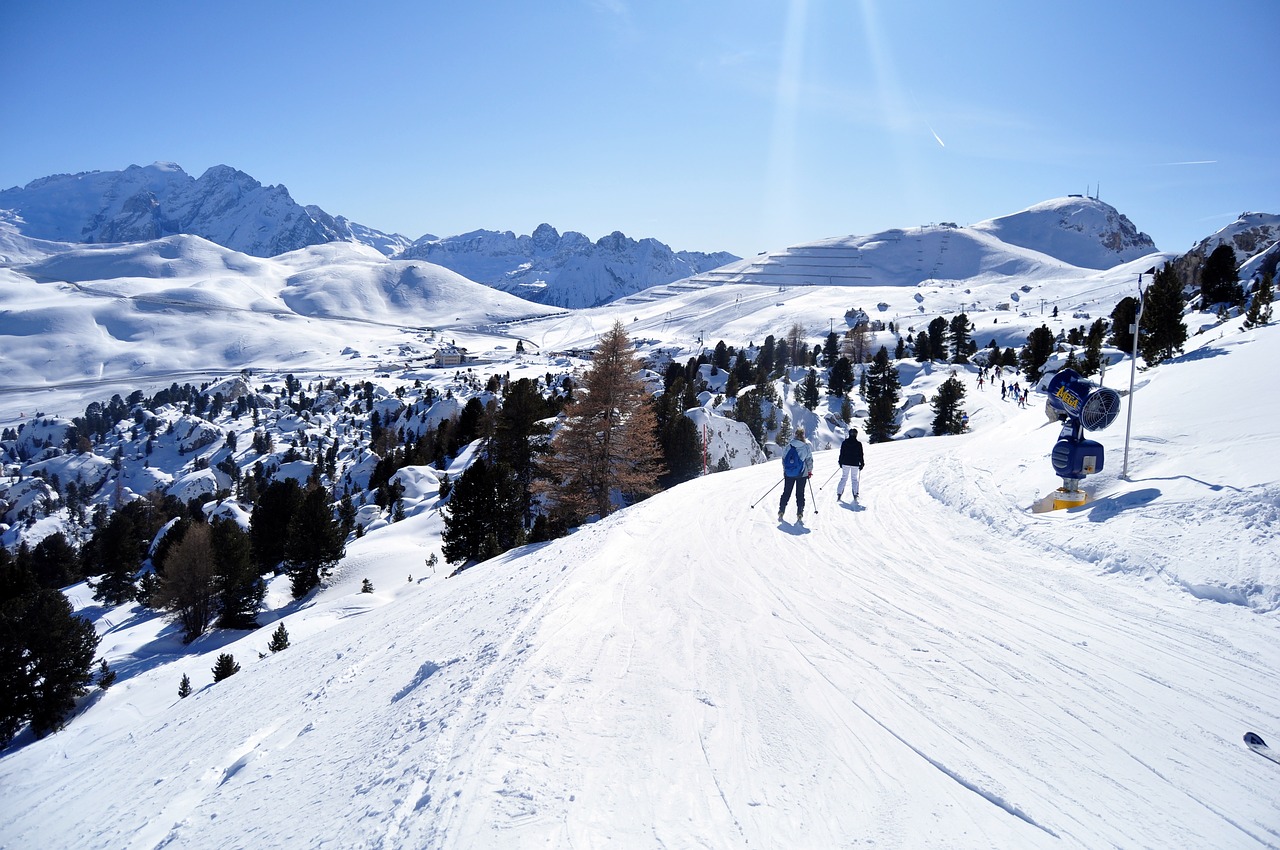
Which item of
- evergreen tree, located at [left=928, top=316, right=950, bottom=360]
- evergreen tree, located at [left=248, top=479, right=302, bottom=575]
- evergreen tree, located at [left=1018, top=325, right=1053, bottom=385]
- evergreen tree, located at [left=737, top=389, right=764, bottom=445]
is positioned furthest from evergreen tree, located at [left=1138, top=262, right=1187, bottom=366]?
evergreen tree, located at [left=248, top=479, right=302, bottom=575]

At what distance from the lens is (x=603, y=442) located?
24656 millimetres

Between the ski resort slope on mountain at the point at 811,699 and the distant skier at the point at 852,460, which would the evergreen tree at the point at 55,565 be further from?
the distant skier at the point at 852,460

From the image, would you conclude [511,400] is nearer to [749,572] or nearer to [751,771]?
[749,572]

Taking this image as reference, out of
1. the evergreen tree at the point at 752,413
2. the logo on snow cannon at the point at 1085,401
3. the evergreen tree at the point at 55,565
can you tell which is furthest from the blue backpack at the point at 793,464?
the evergreen tree at the point at 55,565

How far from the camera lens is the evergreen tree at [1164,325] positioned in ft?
89.2

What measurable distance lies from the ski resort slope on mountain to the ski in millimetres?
105

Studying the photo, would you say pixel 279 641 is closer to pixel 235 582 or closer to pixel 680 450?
pixel 235 582

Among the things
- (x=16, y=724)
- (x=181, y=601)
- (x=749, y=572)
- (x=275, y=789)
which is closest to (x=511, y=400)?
(x=181, y=601)

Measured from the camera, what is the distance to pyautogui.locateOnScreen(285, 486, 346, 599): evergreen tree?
38688 mm

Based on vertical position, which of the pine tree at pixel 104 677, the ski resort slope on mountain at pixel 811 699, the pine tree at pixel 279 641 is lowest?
the pine tree at pixel 104 677

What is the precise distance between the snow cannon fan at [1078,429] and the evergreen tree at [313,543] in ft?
135

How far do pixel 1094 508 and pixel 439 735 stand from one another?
30.2ft

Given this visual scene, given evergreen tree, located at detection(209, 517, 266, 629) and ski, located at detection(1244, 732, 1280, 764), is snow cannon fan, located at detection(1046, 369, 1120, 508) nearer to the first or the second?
ski, located at detection(1244, 732, 1280, 764)

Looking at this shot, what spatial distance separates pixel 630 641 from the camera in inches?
236
